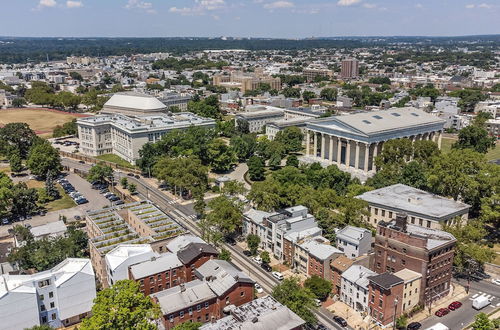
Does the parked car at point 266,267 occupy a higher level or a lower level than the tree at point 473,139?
lower

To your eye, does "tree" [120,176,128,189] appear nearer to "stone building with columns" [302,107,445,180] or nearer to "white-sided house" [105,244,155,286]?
"white-sided house" [105,244,155,286]

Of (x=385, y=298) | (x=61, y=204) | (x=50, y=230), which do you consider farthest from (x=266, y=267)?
(x=61, y=204)

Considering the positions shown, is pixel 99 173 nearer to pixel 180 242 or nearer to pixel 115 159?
pixel 115 159

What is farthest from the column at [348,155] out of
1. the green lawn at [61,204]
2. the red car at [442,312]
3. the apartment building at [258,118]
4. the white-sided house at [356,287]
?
the green lawn at [61,204]

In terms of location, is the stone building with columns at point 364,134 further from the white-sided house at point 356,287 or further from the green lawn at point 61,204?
the green lawn at point 61,204

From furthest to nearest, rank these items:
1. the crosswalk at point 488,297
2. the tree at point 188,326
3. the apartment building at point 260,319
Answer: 1. the crosswalk at point 488,297
2. the tree at point 188,326
3. the apartment building at point 260,319
